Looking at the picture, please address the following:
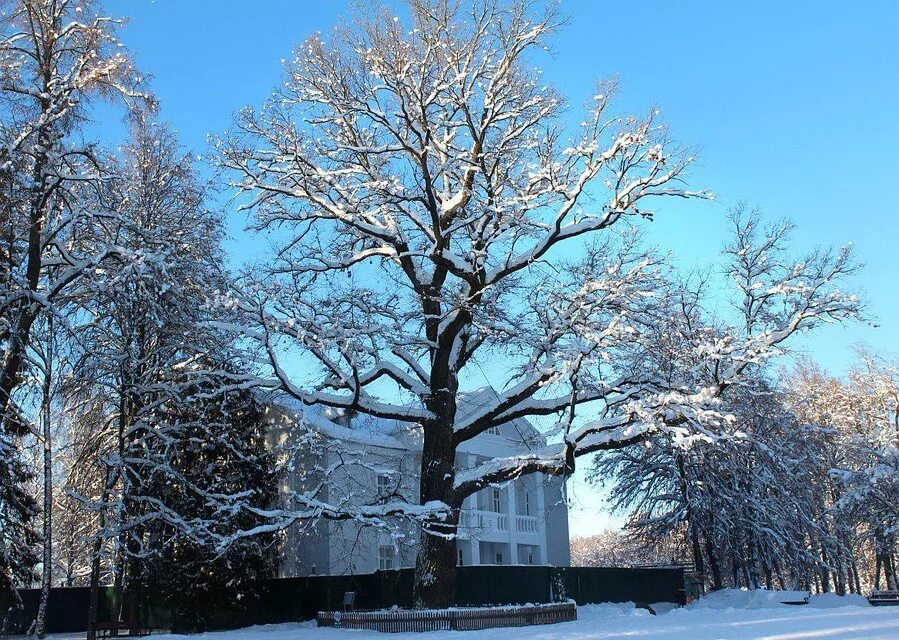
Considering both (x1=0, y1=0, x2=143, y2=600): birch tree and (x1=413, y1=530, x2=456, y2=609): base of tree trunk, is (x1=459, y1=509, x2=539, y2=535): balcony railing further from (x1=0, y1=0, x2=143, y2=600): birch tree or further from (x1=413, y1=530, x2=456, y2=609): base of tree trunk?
(x1=0, y1=0, x2=143, y2=600): birch tree

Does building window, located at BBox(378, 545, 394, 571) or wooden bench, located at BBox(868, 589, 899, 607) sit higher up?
building window, located at BBox(378, 545, 394, 571)

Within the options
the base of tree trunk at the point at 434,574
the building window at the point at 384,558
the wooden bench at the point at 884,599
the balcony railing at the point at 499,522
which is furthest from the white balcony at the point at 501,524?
the wooden bench at the point at 884,599

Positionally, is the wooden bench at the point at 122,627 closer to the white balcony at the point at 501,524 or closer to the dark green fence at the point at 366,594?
the dark green fence at the point at 366,594

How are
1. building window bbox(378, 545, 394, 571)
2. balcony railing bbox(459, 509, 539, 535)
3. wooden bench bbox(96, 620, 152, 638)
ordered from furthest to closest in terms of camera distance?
1. balcony railing bbox(459, 509, 539, 535)
2. building window bbox(378, 545, 394, 571)
3. wooden bench bbox(96, 620, 152, 638)

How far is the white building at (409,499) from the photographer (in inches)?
1163

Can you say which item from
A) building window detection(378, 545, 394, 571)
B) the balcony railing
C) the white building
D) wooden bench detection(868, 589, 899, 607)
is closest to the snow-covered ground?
the white building

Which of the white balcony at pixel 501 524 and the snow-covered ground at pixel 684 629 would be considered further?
the white balcony at pixel 501 524

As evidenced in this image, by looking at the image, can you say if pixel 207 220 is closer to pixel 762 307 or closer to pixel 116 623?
pixel 116 623

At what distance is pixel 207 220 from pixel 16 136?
25.2 ft

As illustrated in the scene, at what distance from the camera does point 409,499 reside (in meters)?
25.2

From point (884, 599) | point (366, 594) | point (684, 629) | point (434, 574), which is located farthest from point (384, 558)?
point (884, 599)

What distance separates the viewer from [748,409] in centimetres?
3328

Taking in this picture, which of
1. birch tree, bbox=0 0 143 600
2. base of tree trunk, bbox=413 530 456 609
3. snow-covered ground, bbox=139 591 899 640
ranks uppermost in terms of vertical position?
birch tree, bbox=0 0 143 600

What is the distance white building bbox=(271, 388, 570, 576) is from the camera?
96.9ft
